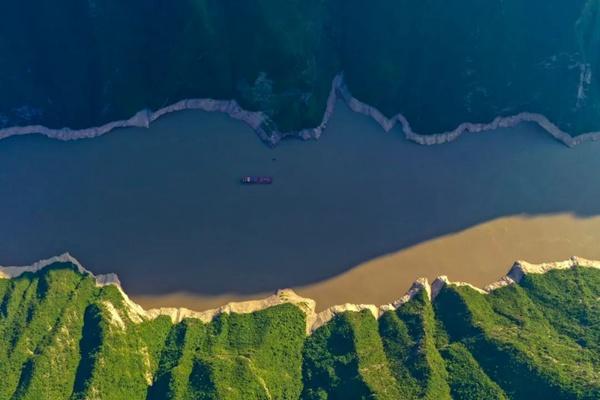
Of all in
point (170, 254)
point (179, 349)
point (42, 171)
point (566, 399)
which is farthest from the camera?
point (42, 171)

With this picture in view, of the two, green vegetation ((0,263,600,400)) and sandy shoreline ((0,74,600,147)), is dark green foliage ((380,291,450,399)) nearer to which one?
green vegetation ((0,263,600,400))

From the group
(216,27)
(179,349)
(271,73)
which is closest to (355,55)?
(271,73)

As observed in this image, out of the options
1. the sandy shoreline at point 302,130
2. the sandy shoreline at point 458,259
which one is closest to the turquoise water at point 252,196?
the sandy shoreline at point 302,130

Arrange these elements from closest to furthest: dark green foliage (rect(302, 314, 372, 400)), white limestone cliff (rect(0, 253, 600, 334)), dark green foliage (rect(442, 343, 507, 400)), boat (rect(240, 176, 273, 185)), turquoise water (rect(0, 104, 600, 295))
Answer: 1. dark green foliage (rect(442, 343, 507, 400))
2. dark green foliage (rect(302, 314, 372, 400))
3. white limestone cliff (rect(0, 253, 600, 334))
4. turquoise water (rect(0, 104, 600, 295))
5. boat (rect(240, 176, 273, 185))

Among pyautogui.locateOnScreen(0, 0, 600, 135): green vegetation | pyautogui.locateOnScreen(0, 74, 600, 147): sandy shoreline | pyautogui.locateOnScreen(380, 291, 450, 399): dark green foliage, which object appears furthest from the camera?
pyautogui.locateOnScreen(0, 74, 600, 147): sandy shoreline

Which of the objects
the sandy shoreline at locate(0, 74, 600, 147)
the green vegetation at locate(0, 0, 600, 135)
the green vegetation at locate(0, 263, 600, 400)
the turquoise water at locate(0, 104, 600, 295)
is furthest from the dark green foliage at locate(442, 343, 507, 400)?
the green vegetation at locate(0, 0, 600, 135)

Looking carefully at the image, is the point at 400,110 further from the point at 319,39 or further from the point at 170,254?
the point at 170,254

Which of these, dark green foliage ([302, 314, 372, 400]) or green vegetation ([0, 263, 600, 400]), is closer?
green vegetation ([0, 263, 600, 400])

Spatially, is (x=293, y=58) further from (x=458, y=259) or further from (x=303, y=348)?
(x=303, y=348)
